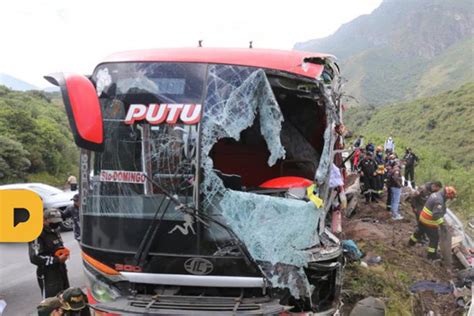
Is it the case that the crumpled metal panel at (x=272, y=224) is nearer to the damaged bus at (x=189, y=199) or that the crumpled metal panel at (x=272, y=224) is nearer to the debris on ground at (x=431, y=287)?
the damaged bus at (x=189, y=199)

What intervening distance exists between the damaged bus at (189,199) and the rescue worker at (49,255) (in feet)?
4.26

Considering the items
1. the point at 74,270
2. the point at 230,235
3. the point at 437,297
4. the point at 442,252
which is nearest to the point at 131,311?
the point at 230,235

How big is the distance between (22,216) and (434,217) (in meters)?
6.39

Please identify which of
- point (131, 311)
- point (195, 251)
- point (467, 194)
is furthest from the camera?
point (467, 194)

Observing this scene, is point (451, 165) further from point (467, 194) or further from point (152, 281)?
point (152, 281)

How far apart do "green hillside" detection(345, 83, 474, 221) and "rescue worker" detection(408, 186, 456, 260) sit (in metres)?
14.7

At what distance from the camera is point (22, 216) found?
544 cm

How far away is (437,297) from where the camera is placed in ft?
21.4

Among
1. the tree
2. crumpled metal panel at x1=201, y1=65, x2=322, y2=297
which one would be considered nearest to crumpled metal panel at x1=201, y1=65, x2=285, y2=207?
crumpled metal panel at x1=201, y1=65, x2=322, y2=297

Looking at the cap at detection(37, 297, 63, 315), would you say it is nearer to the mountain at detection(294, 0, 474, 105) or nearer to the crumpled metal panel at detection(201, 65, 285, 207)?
the crumpled metal panel at detection(201, 65, 285, 207)

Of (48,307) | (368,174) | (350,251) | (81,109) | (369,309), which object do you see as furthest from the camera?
(368,174)

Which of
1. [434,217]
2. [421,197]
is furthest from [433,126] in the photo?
[434,217]

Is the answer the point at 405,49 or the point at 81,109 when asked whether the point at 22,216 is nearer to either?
the point at 81,109

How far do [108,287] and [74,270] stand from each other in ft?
15.7
